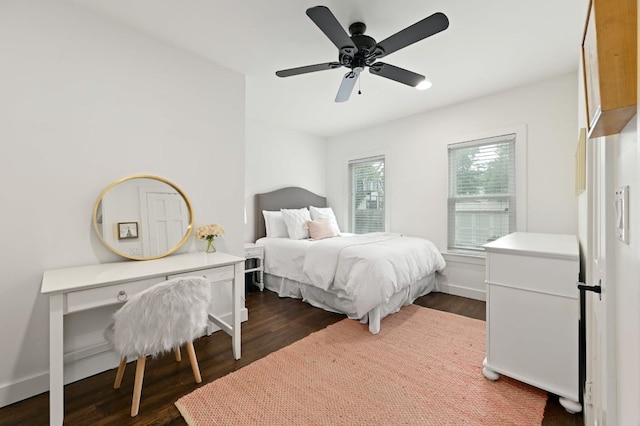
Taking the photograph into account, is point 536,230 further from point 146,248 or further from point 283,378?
point 146,248

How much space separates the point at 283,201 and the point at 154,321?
318 centimetres

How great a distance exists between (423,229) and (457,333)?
1747 millimetres

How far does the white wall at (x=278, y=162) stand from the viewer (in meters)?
4.40

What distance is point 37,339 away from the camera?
1864 millimetres

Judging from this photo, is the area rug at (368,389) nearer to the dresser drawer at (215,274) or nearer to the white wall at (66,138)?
the dresser drawer at (215,274)

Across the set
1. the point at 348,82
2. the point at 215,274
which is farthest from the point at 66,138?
the point at 348,82

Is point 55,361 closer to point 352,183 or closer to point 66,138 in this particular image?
point 66,138

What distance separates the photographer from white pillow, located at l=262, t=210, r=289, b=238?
4254 mm

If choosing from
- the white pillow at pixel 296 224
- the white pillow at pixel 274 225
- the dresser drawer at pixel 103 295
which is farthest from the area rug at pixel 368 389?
the white pillow at pixel 274 225

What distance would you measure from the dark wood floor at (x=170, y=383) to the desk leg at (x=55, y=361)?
0.14 metres

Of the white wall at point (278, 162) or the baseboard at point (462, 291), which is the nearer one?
the baseboard at point (462, 291)

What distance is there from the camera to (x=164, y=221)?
7.96ft

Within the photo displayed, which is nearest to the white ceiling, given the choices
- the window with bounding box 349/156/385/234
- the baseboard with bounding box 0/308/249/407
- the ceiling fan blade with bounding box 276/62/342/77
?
the ceiling fan blade with bounding box 276/62/342/77

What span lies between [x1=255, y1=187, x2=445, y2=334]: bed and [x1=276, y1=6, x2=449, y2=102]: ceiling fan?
62.1 inches
